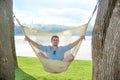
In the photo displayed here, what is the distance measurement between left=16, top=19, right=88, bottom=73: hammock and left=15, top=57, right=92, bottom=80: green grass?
1.74 metres

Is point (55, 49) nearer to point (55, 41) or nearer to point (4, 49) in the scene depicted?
point (55, 41)

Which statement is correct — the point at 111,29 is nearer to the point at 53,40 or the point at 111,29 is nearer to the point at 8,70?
the point at 8,70

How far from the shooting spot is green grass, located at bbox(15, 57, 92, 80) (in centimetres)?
837

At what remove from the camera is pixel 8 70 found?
5383 mm

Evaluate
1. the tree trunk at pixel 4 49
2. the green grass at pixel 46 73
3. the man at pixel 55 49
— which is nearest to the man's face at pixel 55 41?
the man at pixel 55 49

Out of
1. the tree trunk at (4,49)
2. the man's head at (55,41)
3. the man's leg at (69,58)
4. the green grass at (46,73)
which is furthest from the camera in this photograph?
the green grass at (46,73)

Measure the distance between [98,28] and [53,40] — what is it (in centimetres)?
178

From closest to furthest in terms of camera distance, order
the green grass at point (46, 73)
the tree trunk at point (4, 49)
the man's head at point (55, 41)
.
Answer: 1. the tree trunk at point (4, 49)
2. the man's head at point (55, 41)
3. the green grass at point (46, 73)

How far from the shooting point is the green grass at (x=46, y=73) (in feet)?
27.5

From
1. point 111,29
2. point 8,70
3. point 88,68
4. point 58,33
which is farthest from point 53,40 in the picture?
point 88,68

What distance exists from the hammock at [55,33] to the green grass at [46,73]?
5.69ft

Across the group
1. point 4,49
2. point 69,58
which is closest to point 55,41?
point 69,58

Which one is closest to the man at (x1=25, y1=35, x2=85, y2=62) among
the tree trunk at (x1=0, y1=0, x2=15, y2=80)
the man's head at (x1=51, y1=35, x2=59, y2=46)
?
the man's head at (x1=51, y1=35, x2=59, y2=46)

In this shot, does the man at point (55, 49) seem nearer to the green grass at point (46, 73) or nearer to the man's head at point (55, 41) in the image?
the man's head at point (55, 41)
